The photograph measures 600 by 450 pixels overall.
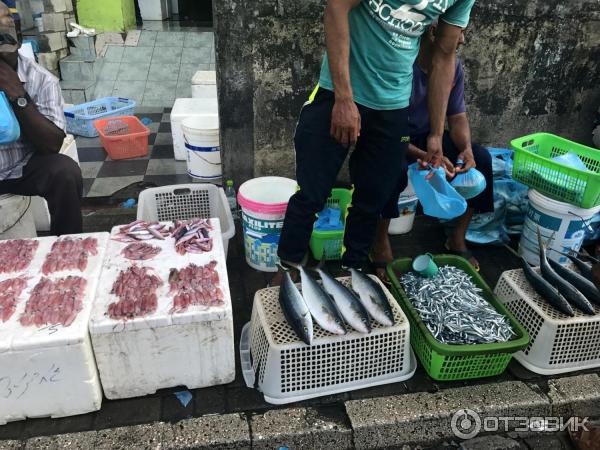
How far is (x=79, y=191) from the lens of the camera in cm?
374

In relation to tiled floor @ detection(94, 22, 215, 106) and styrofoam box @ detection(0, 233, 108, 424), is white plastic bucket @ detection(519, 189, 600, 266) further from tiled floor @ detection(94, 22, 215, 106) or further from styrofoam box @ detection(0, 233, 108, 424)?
tiled floor @ detection(94, 22, 215, 106)

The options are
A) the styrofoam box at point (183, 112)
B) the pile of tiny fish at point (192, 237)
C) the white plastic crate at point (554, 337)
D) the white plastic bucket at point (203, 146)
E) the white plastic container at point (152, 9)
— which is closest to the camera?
the white plastic crate at point (554, 337)

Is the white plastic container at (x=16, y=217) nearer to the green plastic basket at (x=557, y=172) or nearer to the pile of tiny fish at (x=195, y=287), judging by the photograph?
the pile of tiny fish at (x=195, y=287)

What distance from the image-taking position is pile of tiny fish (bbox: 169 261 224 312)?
106 inches

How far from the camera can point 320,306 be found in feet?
9.59

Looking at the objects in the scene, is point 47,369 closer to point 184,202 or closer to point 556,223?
point 184,202

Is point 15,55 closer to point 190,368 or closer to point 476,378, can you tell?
point 190,368

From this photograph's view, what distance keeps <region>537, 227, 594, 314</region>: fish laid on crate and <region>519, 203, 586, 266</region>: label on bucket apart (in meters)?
0.72

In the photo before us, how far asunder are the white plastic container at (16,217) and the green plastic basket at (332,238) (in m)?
2.45

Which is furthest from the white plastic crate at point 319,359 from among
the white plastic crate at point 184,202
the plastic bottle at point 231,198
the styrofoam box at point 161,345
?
the plastic bottle at point 231,198

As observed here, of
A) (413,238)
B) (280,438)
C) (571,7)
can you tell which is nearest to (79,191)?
(280,438)

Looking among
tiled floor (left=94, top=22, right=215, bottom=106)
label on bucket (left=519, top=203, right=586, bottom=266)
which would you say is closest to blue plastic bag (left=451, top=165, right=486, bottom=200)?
label on bucket (left=519, top=203, right=586, bottom=266)

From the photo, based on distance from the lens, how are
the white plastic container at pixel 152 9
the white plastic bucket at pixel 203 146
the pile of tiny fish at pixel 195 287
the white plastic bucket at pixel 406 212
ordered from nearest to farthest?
the pile of tiny fish at pixel 195 287 → the white plastic bucket at pixel 406 212 → the white plastic bucket at pixel 203 146 → the white plastic container at pixel 152 9

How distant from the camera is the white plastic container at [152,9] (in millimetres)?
10961
